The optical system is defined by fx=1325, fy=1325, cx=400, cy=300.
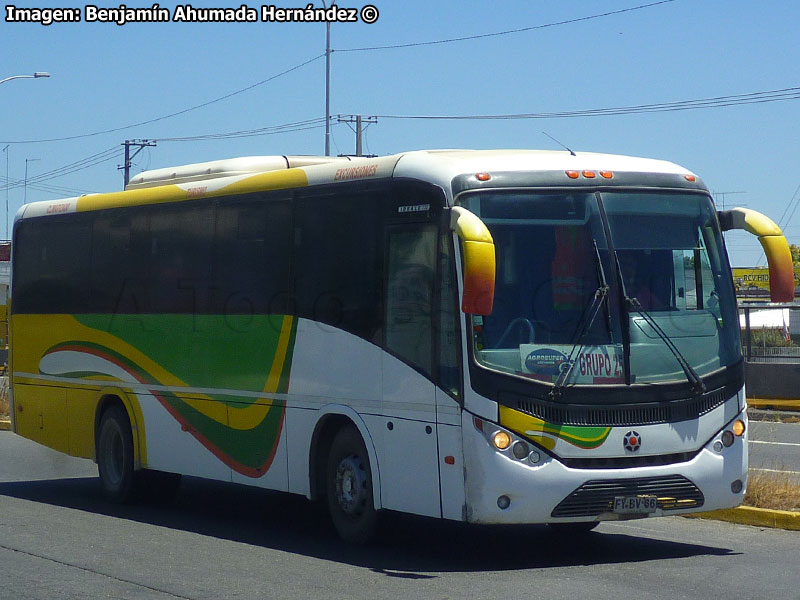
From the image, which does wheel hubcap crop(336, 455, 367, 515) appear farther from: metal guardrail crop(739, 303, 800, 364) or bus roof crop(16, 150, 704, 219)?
metal guardrail crop(739, 303, 800, 364)

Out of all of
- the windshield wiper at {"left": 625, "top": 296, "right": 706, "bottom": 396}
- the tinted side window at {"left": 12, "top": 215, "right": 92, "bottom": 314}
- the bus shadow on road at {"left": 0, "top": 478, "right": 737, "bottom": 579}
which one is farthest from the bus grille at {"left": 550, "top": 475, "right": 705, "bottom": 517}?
the tinted side window at {"left": 12, "top": 215, "right": 92, "bottom": 314}

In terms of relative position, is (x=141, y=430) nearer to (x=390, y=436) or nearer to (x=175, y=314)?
(x=175, y=314)

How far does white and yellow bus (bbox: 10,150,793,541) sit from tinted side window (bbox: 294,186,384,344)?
0.02 m

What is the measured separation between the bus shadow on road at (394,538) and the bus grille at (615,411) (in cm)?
113

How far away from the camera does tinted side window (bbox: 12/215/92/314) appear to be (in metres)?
15.3

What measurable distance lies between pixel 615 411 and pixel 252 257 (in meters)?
4.22

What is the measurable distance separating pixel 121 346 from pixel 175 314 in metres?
1.19

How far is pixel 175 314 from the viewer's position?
533 inches

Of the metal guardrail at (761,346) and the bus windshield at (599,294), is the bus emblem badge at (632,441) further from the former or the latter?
the metal guardrail at (761,346)

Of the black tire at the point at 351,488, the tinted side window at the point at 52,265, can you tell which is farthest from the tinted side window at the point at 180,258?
the black tire at the point at 351,488

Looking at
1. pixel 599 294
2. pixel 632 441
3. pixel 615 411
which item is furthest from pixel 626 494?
pixel 599 294

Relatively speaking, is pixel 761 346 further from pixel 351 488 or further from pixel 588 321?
pixel 588 321

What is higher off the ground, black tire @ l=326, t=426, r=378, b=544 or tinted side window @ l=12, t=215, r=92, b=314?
tinted side window @ l=12, t=215, r=92, b=314

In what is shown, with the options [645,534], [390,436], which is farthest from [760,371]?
[390,436]
